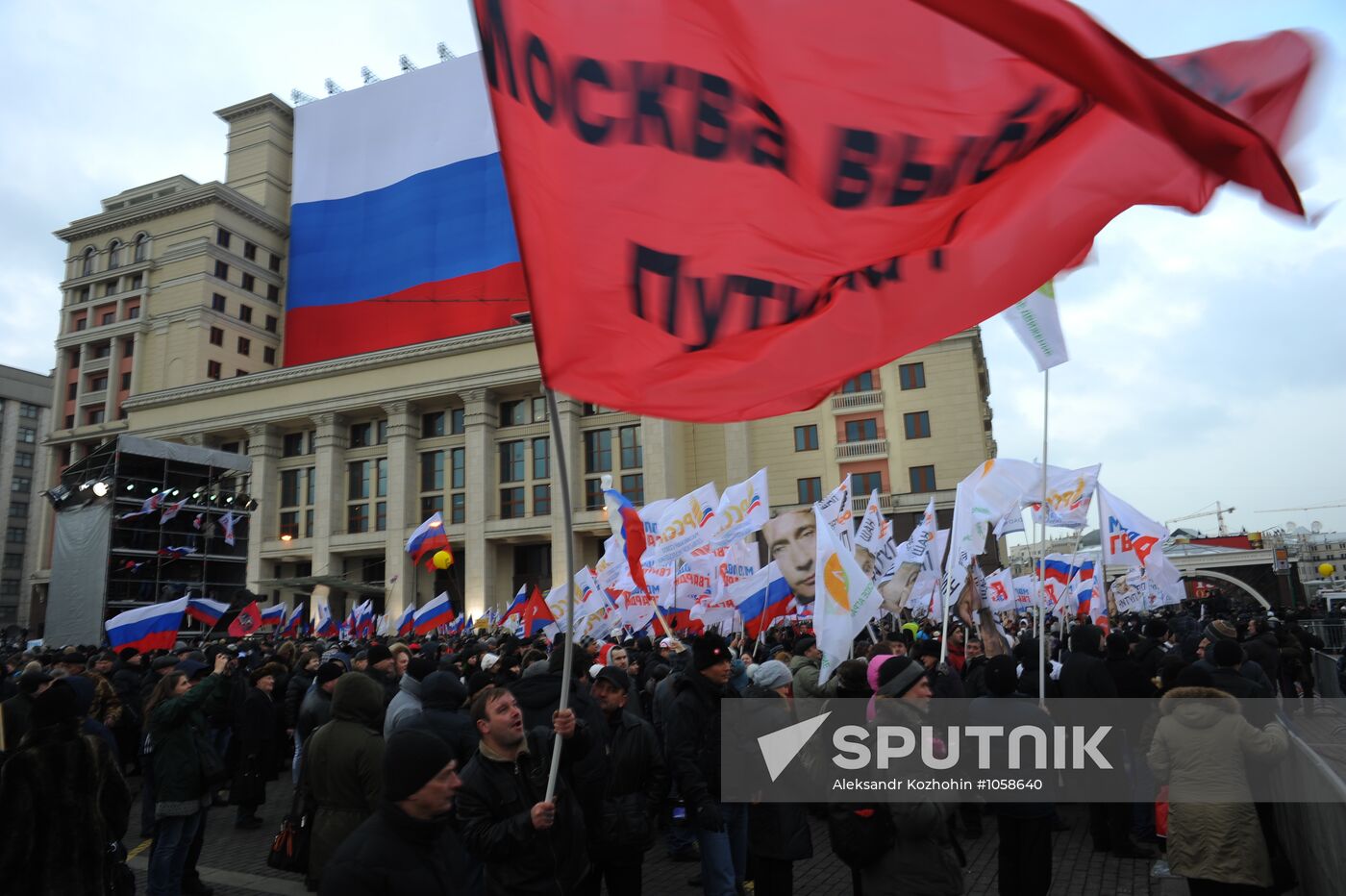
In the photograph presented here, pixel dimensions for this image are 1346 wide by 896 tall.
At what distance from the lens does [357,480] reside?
5569 cm

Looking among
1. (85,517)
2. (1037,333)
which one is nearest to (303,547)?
(85,517)

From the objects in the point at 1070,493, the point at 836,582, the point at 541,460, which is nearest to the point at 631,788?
the point at 836,582

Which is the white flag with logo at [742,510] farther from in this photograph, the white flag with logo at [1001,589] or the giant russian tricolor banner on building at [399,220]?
the giant russian tricolor banner on building at [399,220]

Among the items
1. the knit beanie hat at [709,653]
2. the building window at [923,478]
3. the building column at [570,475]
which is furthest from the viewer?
the building column at [570,475]

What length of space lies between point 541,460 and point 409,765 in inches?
1937

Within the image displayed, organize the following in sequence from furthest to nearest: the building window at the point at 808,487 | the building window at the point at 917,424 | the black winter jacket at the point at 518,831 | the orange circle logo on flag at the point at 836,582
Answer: the building window at the point at 808,487
the building window at the point at 917,424
the orange circle logo on flag at the point at 836,582
the black winter jacket at the point at 518,831

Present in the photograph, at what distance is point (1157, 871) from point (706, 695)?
14.2ft

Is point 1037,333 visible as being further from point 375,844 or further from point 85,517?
point 85,517

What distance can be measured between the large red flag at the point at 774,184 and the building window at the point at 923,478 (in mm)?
44754

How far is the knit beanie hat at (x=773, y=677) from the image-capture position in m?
5.86

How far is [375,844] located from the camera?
9.44ft

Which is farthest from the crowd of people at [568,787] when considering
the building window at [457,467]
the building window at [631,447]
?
the building window at [457,467]

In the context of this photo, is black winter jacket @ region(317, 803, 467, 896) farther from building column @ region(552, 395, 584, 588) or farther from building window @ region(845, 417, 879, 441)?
building window @ region(845, 417, 879, 441)

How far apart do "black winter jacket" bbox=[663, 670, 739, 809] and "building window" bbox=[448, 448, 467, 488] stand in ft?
162
